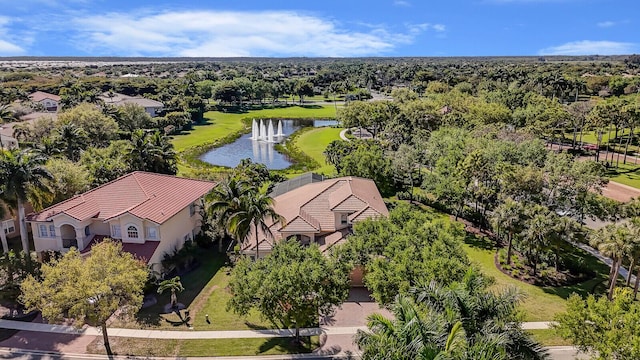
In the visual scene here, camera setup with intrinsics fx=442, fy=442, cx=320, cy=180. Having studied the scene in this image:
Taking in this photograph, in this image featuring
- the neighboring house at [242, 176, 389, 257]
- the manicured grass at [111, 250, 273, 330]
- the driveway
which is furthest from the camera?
the neighboring house at [242, 176, 389, 257]

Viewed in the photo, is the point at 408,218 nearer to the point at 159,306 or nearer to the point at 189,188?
the point at 159,306

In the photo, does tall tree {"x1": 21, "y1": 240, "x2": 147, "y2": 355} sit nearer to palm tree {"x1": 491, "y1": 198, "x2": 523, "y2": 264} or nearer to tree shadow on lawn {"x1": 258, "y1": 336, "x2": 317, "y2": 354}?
tree shadow on lawn {"x1": 258, "y1": 336, "x2": 317, "y2": 354}

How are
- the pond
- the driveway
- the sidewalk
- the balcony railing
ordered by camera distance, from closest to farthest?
the driveway, the sidewalk, the balcony railing, the pond

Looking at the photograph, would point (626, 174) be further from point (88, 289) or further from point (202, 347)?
point (88, 289)

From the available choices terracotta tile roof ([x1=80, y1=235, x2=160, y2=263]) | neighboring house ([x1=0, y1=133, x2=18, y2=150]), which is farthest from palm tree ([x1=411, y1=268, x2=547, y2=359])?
neighboring house ([x1=0, y1=133, x2=18, y2=150])

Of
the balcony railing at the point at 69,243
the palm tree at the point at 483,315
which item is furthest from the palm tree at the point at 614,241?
the balcony railing at the point at 69,243

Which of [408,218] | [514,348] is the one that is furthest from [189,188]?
[514,348]
